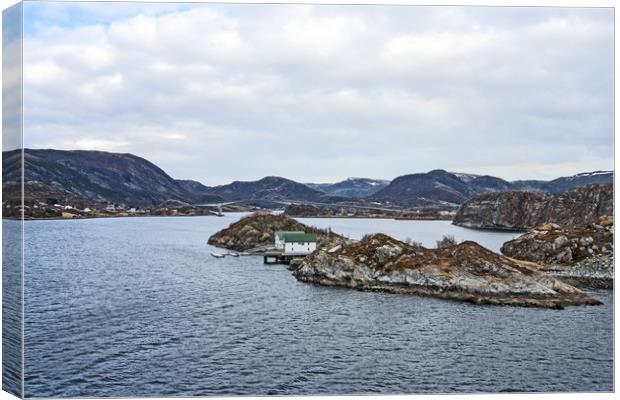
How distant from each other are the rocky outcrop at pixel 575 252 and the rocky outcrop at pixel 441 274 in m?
13.9

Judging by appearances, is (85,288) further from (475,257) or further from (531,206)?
(531,206)

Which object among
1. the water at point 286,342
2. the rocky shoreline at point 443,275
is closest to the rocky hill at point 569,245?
the rocky shoreline at point 443,275

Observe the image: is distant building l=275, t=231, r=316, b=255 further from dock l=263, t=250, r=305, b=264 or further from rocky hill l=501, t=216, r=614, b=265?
rocky hill l=501, t=216, r=614, b=265

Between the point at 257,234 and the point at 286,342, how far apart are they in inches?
3233

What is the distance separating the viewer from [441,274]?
198 ft

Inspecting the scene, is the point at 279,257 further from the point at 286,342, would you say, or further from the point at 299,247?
the point at 286,342

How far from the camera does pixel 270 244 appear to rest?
114312mm

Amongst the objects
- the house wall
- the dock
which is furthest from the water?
the house wall

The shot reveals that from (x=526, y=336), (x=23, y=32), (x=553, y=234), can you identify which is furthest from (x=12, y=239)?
(x=553, y=234)

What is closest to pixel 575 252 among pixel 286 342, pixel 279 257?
pixel 279 257

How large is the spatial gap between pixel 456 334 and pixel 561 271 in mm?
43816

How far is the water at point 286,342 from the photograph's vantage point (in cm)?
2892

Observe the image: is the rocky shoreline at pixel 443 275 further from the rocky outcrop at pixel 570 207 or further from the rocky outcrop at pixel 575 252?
the rocky outcrop at pixel 570 207

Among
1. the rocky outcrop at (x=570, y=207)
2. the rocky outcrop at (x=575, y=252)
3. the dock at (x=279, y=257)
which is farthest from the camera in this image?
the rocky outcrop at (x=570, y=207)
